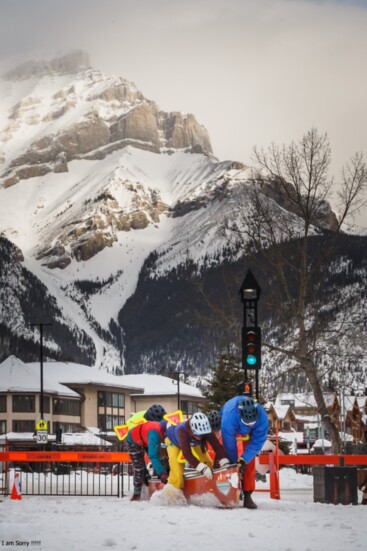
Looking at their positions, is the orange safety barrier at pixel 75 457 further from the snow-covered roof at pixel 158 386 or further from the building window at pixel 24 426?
the snow-covered roof at pixel 158 386

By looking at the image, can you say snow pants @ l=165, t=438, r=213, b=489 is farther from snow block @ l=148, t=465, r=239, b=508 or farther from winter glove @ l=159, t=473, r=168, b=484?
winter glove @ l=159, t=473, r=168, b=484

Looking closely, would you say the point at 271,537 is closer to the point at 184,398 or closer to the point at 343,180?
the point at 343,180

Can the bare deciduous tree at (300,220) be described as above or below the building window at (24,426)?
above

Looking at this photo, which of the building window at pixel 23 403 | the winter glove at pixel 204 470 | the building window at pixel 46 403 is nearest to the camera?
the winter glove at pixel 204 470

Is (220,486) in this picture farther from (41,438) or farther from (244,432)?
(41,438)

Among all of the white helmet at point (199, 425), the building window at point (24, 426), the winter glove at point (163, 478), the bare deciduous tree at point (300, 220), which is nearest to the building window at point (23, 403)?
the building window at point (24, 426)

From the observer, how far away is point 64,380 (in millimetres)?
111500

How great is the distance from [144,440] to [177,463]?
5.98 ft

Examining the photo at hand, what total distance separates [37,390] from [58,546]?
292 ft

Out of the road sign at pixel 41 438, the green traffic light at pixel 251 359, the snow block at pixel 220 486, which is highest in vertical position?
the green traffic light at pixel 251 359

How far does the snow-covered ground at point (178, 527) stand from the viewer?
1272 cm

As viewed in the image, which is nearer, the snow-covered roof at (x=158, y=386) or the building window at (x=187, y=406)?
the snow-covered roof at (x=158, y=386)

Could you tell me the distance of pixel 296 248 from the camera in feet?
107

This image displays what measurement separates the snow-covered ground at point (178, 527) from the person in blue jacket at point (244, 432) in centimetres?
68
